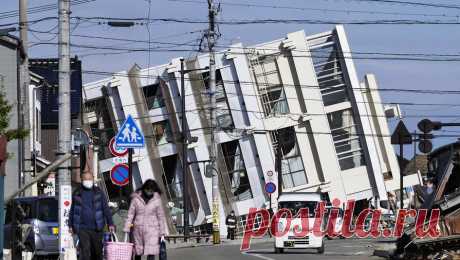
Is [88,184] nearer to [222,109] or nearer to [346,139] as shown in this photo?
[222,109]

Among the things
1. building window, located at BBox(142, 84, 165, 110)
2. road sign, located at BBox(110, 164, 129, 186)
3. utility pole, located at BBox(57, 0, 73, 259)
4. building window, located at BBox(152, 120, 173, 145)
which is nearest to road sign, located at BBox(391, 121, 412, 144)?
road sign, located at BBox(110, 164, 129, 186)

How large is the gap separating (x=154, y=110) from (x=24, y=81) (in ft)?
124

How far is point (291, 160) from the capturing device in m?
68.4

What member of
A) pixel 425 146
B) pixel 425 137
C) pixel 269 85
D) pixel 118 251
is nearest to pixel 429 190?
pixel 425 146

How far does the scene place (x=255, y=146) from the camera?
220 ft

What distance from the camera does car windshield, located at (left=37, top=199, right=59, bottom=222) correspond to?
2658 cm

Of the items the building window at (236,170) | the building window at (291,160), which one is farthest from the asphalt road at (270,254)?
the building window at (236,170)

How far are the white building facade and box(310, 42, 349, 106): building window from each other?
0.07 m

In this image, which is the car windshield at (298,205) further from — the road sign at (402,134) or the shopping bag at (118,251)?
the shopping bag at (118,251)

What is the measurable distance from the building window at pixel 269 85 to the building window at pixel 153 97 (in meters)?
7.15

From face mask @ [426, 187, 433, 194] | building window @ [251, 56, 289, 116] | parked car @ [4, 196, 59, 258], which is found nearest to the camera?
face mask @ [426, 187, 433, 194]


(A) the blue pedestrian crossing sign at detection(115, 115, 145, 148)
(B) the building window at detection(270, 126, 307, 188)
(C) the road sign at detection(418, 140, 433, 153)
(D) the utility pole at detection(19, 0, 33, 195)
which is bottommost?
(A) the blue pedestrian crossing sign at detection(115, 115, 145, 148)

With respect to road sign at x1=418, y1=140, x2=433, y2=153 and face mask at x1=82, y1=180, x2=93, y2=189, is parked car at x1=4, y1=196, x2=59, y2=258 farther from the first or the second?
road sign at x1=418, y1=140, x2=433, y2=153

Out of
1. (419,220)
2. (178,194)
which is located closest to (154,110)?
(178,194)
